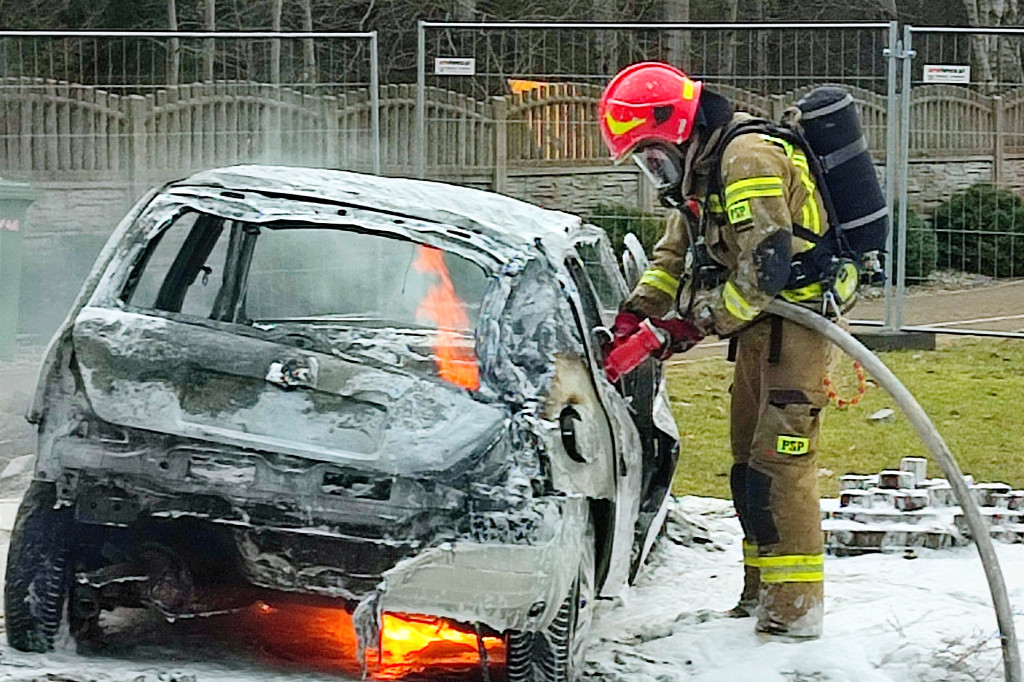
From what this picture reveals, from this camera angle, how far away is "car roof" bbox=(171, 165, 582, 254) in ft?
16.8

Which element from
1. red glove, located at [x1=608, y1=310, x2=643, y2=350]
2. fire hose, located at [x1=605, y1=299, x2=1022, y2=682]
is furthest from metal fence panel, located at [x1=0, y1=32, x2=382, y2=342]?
fire hose, located at [x1=605, y1=299, x2=1022, y2=682]

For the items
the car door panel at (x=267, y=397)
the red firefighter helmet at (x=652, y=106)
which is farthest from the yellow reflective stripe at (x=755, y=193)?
the car door panel at (x=267, y=397)

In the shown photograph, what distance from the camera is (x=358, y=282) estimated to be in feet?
19.5

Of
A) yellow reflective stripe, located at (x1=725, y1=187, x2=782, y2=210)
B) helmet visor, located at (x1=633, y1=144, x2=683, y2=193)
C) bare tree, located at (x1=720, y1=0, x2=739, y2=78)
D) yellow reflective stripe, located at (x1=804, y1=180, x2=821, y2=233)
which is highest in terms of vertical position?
bare tree, located at (x1=720, y1=0, x2=739, y2=78)

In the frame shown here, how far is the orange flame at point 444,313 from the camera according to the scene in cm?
507

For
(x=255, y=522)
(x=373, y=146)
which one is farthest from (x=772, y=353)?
(x=373, y=146)

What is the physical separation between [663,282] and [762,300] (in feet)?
2.44

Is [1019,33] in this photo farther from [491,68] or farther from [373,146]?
[373,146]

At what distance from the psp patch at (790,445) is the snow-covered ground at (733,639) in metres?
0.63

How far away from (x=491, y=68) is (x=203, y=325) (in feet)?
25.8

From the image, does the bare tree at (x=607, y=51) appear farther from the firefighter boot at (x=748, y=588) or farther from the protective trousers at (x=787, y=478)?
the protective trousers at (x=787, y=478)

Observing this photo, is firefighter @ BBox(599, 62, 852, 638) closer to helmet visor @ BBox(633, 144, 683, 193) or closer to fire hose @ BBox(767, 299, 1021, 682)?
helmet visor @ BBox(633, 144, 683, 193)

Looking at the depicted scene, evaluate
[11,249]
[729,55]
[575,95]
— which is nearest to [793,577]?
[11,249]

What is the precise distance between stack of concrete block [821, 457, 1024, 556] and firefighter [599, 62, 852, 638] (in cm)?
136
